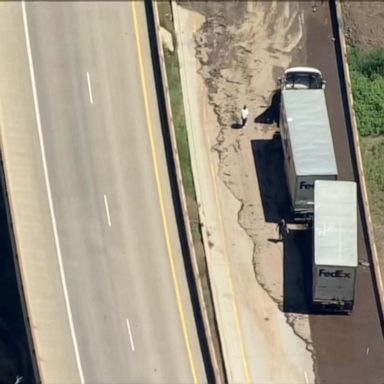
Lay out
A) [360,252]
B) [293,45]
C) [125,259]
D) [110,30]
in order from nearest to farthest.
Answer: [125,259] → [360,252] → [110,30] → [293,45]

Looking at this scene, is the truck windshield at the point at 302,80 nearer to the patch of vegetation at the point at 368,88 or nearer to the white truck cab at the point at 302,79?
the white truck cab at the point at 302,79

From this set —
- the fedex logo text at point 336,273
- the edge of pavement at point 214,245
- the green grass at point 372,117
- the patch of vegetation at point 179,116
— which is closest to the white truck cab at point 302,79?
the green grass at point 372,117

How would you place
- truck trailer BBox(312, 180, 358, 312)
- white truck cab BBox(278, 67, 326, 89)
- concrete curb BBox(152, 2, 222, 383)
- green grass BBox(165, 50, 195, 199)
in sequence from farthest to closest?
1. white truck cab BBox(278, 67, 326, 89)
2. green grass BBox(165, 50, 195, 199)
3. truck trailer BBox(312, 180, 358, 312)
4. concrete curb BBox(152, 2, 222, 383)

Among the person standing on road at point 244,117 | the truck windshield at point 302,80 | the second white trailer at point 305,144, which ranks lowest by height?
the second white trailer at point 305,144

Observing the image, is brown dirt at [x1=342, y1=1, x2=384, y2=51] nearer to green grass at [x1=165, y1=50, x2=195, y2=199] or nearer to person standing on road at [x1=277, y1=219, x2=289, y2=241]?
green grass at [x1=165, y1=50, x2=195, y2=199]

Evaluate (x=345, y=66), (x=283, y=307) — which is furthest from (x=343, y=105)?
(x=283, y=307)

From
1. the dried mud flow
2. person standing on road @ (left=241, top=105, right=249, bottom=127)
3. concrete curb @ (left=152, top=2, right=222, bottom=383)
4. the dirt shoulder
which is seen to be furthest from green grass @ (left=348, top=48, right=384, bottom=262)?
concrete curb @ (left=152, top=2, right=222, bottom=383)

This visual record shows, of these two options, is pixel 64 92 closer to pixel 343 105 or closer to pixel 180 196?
pixel 180 196
